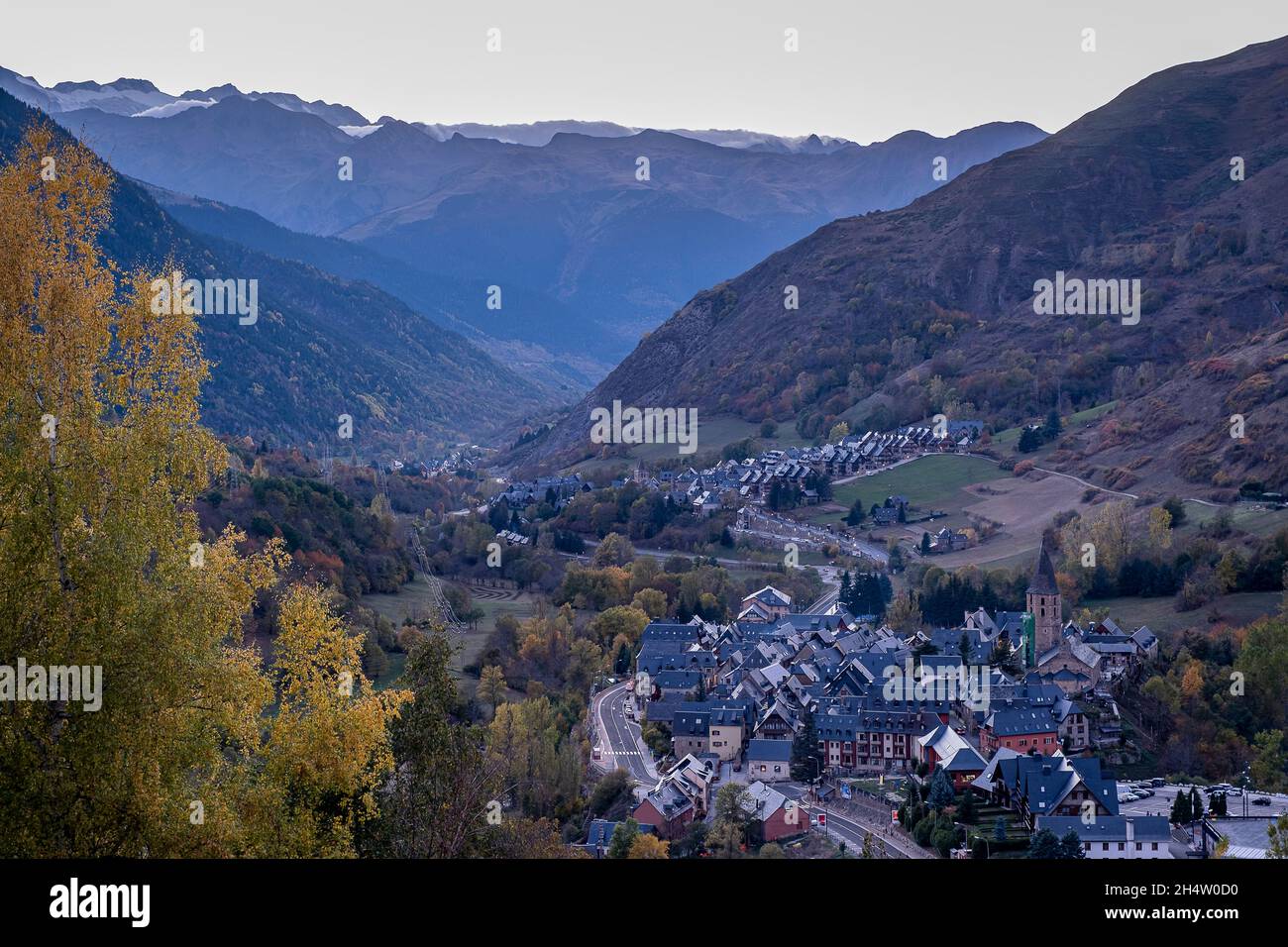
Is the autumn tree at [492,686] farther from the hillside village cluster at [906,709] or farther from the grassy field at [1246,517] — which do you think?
the grassy field at [1246,517]

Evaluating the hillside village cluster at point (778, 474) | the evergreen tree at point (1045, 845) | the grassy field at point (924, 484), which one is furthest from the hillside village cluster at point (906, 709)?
the hillside village cluster at point (778, 474)

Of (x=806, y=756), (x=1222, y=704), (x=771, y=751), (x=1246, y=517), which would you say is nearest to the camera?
(x=806, y=756)

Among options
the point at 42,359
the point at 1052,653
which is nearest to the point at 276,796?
the point at 42,359

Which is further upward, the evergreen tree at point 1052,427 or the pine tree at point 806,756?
the evergreen tree at point 1052,427

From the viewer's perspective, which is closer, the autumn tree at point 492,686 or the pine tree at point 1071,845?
the pine tree at point 1071,845

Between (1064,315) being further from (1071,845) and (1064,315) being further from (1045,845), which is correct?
(1045,845)

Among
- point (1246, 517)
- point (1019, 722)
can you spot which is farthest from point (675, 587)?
point (1019, 722)
